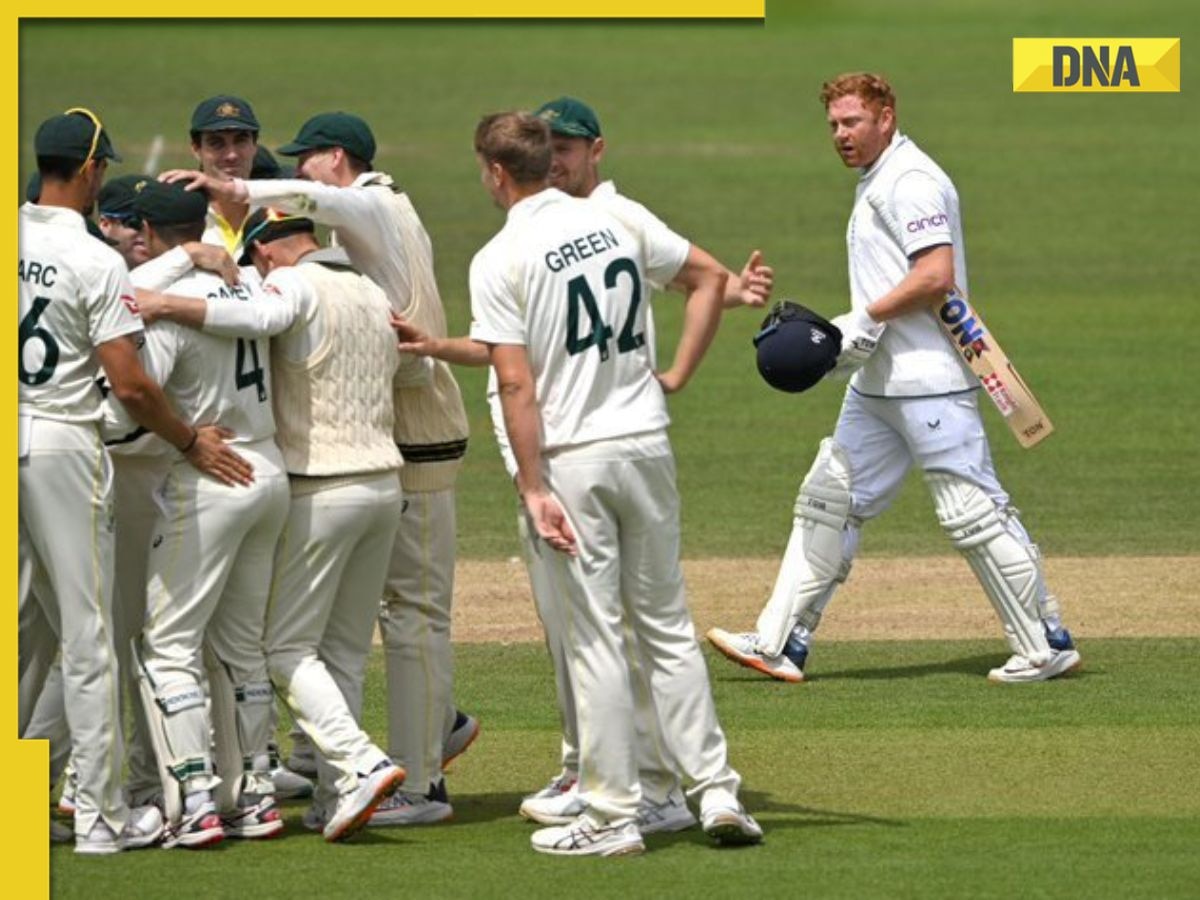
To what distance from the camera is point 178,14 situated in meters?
8.38

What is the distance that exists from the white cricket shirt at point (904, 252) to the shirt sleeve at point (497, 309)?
9.80 ft

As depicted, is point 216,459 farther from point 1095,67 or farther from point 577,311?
point 1095,67

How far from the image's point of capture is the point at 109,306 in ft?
25.7

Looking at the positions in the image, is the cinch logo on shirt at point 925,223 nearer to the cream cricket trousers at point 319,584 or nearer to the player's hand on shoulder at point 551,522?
the cream cricket trousers at point 319,584

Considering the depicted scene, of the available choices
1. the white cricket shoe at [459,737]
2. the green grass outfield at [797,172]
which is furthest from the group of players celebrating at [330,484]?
the green grass outfield at [797,172]

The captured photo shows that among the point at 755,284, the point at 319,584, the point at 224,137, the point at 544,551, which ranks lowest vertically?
the point at 319,584

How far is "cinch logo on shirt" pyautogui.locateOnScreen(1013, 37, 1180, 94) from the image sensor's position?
30750 mm

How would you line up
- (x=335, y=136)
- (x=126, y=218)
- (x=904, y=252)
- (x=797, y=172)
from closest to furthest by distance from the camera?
(x=126, y=218)
(x=335, y=136)
(x=904, y=252)
(x=797, y=172)

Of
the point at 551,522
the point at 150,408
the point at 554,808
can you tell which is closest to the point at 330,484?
the point at 150,408

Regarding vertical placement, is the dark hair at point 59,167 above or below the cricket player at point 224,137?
below

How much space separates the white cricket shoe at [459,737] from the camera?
9344 millimetres

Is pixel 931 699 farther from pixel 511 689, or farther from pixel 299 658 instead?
pixel 299 658

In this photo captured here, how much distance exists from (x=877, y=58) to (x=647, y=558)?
105 feet

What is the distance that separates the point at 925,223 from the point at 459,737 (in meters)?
2.92
